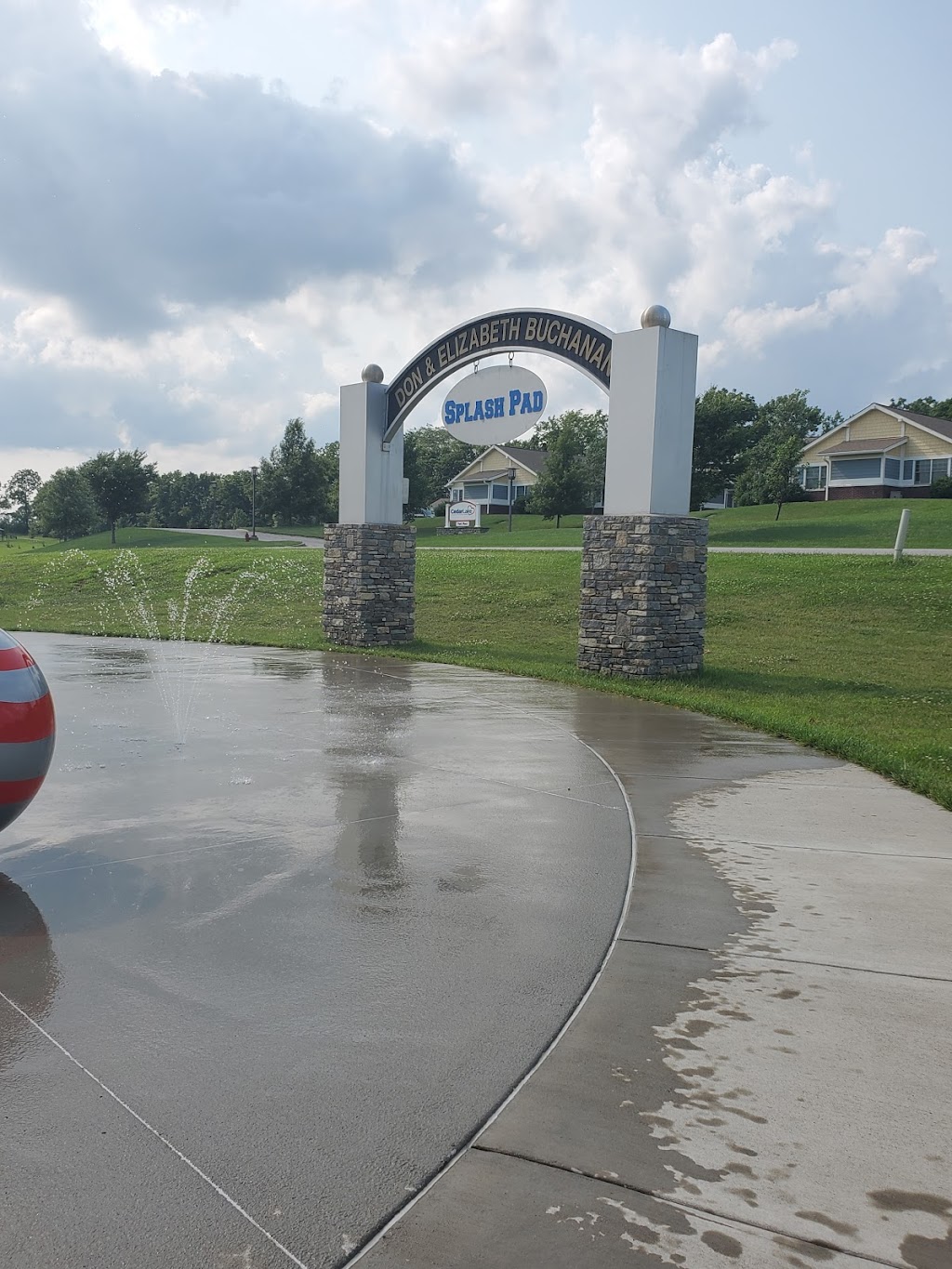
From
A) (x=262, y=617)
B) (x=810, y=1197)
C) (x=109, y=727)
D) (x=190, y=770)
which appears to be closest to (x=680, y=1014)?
(x=810, y=1197)

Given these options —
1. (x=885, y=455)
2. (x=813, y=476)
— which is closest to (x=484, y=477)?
(x=813, y=476)

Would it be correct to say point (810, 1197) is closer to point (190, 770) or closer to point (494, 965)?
point (494, 965)

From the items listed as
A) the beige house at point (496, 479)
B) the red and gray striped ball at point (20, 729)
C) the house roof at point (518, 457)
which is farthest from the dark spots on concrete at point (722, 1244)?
the beige house at point (496, 479)

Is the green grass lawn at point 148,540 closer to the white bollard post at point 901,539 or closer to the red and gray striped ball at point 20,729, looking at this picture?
the white bollard post at point 901,539

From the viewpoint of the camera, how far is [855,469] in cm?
5831

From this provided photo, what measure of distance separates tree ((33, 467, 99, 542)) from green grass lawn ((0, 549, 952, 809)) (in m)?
37.1

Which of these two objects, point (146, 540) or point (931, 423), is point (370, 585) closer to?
point (146, 540)

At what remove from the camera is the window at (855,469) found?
5722cm

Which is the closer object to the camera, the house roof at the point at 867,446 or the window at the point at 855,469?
the house roof at the point at 867,446

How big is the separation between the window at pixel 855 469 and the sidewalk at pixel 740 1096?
5551 centimetres

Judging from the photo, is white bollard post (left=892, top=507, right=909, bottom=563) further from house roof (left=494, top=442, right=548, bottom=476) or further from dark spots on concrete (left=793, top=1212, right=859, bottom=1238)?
house roof (left=494, top=442, right=548, bottom=476)

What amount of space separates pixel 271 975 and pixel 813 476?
207ft

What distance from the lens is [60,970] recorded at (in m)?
4.34

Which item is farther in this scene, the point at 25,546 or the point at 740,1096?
the point at 25,546
